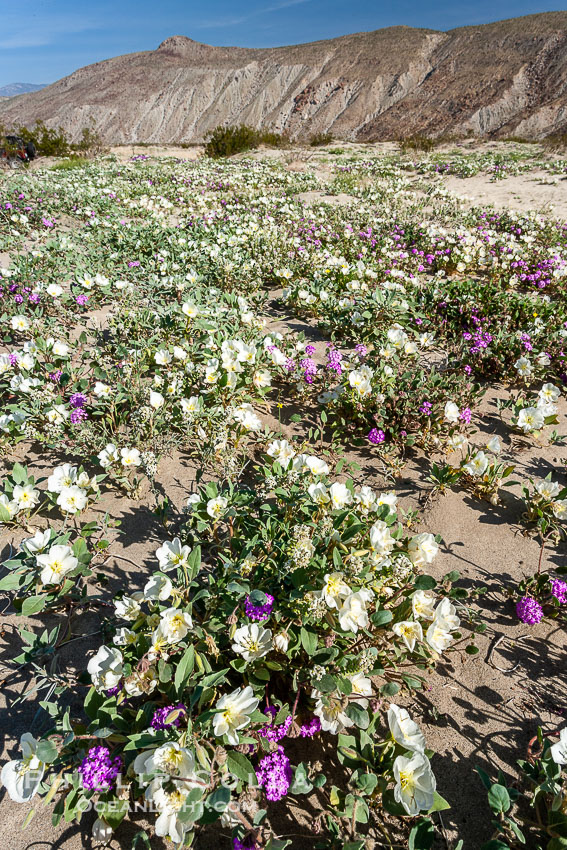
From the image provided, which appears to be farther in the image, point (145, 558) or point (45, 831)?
point (145, 558)

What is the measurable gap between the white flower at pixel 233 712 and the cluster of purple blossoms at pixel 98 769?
0.35m

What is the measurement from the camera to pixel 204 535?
2.51m

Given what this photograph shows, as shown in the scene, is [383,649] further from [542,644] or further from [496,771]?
[542,644]

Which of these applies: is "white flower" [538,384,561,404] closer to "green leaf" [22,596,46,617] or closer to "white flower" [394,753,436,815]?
"white flower" [394,753,436,815]

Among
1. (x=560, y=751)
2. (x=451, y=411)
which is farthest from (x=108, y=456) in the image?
(x=560, y=751)

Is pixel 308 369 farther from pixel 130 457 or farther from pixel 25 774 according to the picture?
pixel 25 774

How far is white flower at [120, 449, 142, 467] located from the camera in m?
2.89

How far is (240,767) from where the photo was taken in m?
1.41

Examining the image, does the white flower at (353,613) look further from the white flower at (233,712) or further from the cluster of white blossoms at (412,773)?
the white flower at (233,712)

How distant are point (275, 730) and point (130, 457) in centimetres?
189

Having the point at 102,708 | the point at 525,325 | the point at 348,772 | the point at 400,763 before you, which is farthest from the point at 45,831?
the point at 525,325

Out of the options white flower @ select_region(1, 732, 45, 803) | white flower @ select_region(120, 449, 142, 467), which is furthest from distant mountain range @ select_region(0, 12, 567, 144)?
white flower @ select_region(1, 732, 45, 803)

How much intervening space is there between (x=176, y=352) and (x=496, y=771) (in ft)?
10.8

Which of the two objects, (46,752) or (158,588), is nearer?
(46,752)
